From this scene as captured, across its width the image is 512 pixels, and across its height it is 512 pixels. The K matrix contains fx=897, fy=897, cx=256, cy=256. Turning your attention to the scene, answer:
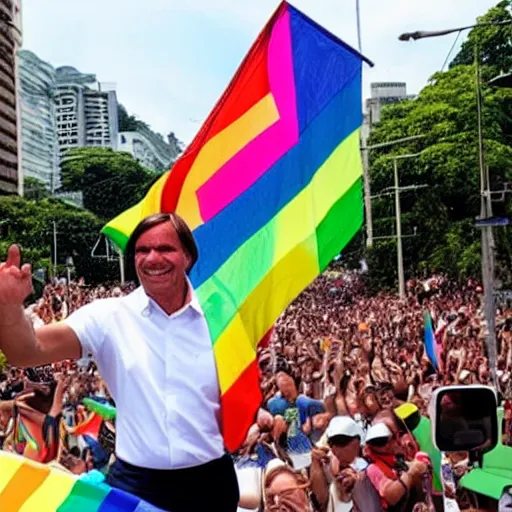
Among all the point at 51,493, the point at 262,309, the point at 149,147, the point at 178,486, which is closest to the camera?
the point at 51,493

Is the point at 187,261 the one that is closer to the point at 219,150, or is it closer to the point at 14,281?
the point at 14,281

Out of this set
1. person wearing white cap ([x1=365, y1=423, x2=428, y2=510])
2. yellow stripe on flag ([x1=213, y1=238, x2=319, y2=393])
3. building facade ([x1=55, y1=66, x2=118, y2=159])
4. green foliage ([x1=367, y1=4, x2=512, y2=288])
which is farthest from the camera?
building facade ([x1=55, y1=66, x2=118, y2=159])

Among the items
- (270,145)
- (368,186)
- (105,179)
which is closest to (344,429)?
(270,145)

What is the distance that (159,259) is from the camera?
1.13 metres

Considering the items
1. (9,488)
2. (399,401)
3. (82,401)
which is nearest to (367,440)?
(399,401)

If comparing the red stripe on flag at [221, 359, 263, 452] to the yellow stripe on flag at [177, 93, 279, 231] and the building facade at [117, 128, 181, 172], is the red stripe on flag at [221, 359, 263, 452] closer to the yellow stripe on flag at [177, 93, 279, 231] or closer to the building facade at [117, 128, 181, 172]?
the yellow stripe on flag at [177, 93, 279, 231]

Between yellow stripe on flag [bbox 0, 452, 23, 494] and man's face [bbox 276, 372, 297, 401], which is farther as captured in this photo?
man's face [bbox 276, 372, 297, 401]

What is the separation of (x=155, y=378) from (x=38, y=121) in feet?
23.4

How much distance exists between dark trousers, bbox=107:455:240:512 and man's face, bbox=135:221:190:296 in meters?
0.22

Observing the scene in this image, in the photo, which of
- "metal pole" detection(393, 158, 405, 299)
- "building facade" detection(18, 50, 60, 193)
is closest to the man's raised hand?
"metal pole" detection(393, 158, 405, 299)

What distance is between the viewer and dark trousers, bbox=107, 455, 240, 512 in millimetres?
1078

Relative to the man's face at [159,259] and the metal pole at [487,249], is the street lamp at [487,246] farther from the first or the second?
the man's face at [159,259]

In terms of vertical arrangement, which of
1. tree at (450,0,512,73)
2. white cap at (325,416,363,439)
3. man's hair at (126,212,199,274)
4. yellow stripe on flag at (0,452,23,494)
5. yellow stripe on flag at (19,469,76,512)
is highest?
tree at (450,0,512,73)

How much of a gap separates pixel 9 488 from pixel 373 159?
7.04 metres
